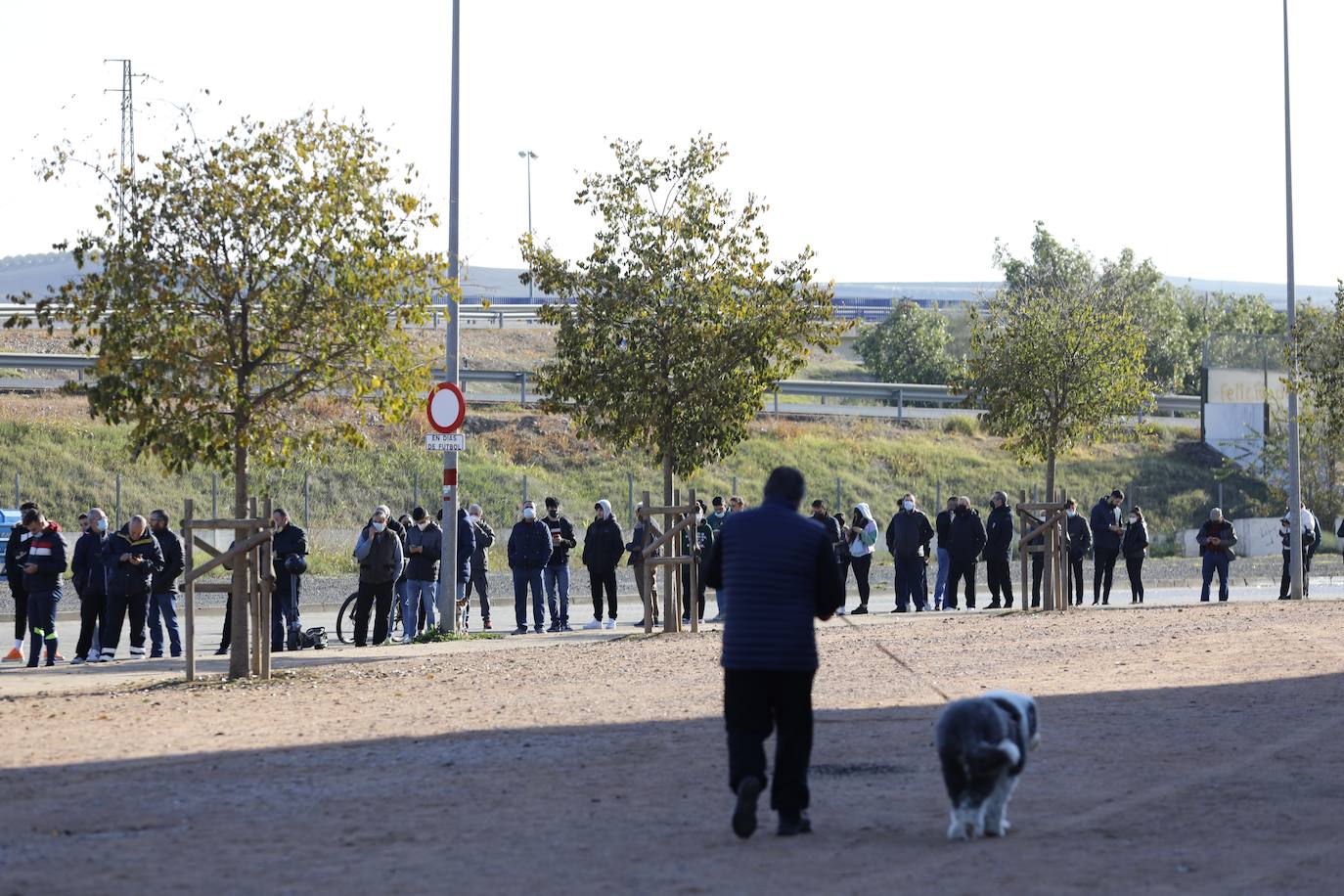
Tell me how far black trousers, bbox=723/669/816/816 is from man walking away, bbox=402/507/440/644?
13.1 m

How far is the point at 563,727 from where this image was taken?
1247 cm

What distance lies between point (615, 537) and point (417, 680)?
7666 mm

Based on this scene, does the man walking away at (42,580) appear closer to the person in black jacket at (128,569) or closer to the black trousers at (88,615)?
the black trousers at (88,615)

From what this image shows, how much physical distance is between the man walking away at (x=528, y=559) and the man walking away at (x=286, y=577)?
10.9 feet

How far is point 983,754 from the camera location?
7.82m

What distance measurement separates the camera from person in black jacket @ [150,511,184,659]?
60.6ft

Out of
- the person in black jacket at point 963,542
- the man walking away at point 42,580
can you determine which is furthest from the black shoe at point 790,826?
the person in black jacket at point 963,542

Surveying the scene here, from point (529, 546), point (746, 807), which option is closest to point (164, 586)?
point (529, 546)

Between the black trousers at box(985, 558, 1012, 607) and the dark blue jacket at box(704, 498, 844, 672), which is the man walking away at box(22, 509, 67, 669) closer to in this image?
the dark blue jacket at box(704, 498, 844, 672)

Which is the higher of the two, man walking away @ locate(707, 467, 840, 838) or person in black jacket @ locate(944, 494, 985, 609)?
man walking away @ locate(707, 467, 840, 838)

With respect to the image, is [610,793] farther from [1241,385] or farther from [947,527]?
[1241,385]

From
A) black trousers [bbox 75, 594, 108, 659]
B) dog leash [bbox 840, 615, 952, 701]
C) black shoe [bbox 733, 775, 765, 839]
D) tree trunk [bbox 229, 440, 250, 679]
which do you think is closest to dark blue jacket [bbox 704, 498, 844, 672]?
black shoe [bbox 733, 775, 765, 839]

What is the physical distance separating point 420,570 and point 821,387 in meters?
32.1

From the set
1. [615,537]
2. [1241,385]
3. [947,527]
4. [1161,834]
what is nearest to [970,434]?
[1241,385]
